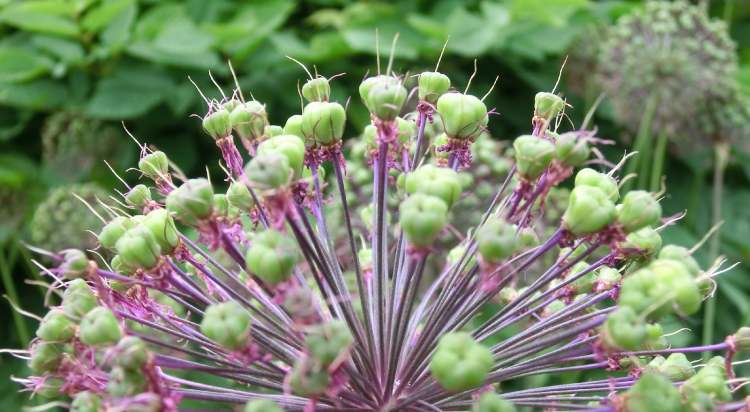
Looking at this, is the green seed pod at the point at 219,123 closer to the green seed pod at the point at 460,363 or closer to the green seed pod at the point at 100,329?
the green seed pod at the point at 100,329

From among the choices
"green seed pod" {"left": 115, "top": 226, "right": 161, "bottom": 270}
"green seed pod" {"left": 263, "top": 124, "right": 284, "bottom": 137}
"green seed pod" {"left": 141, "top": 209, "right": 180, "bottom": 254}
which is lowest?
"green seed pod" {"left": 115, "top": 226, "right": 161, "bottom": 270}

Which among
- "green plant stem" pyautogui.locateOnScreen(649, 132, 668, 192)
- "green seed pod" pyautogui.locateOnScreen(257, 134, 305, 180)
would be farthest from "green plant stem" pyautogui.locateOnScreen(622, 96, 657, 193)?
"green seed pod" pyautogui.locateOnScreen(257, 134, 305, 180)

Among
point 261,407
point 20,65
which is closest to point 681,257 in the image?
point 261,407

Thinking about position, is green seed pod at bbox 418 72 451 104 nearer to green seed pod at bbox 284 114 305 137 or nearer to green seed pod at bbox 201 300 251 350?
green seed pod at bbox 284 114 305 137

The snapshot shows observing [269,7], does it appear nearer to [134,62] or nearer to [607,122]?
[134,62]

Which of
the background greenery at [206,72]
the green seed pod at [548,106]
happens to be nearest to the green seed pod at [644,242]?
the green seed pod at [548,106]

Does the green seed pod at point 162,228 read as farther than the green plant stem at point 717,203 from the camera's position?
No

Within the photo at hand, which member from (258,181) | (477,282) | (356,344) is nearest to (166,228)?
(258,181)
